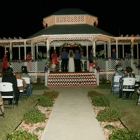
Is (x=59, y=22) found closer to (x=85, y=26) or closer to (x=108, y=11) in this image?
(x=85, y=26)

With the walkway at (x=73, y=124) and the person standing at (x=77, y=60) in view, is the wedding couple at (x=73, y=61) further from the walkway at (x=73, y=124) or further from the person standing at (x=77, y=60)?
the walkway at (x=73, y=124)

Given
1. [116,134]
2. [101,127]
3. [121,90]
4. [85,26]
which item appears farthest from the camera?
[85,26]

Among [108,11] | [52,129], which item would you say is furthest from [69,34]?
[108,11]

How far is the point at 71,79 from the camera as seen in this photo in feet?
61.6

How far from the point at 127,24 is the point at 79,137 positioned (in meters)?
48.1

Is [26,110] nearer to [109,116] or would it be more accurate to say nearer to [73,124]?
[73,124]

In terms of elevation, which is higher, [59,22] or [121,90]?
[59,22]

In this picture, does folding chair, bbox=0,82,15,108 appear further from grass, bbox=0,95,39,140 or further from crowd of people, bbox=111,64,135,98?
crowd of people, bbox=111,64,135,98

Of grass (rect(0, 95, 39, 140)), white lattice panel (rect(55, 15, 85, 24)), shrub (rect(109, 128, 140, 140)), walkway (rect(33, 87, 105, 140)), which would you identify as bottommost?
grass (rect(0, 95, 39, 140))

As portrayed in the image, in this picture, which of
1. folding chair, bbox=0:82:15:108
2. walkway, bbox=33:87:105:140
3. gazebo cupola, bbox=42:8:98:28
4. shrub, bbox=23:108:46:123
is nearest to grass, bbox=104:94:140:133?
walkway, bbox=33:87:105:140

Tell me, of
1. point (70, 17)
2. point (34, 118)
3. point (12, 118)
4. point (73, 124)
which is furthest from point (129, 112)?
point (70, 17)

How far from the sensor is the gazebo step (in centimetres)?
1842

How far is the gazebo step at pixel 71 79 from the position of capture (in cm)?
1842

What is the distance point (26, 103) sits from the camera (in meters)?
11.0
